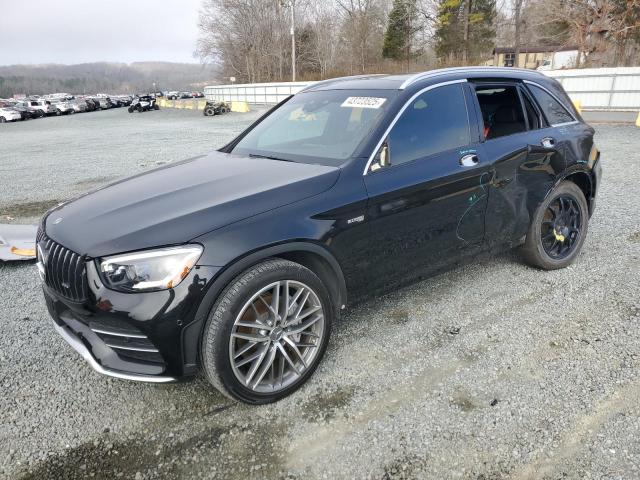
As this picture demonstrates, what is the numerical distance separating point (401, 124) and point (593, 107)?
19658mm

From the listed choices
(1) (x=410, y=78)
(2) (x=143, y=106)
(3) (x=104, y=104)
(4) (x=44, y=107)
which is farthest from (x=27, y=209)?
(3) (x=104, y=104)

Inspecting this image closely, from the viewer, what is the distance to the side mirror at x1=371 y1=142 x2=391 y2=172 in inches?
117

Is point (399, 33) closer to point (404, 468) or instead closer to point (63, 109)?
point (63, 109)

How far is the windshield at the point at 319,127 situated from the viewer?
3.17 metres

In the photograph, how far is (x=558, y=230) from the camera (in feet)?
14.0

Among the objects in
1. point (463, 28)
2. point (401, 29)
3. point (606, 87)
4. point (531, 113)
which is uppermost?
point (401, 29)

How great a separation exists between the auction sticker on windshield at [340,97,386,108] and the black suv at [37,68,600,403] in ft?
0.05

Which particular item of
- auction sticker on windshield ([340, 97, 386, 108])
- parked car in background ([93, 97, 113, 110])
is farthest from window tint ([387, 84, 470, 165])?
parked car in background ([93, 97, 113, 110])

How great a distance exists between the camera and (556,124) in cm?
414

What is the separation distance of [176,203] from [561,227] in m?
3.41

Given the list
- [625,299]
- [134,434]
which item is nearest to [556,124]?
[625,299]

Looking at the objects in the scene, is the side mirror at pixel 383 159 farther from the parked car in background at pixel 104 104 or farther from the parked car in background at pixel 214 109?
the parked car in background at pixel 104 104

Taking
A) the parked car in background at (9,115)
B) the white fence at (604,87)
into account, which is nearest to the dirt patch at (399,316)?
the white fence at (604,87)

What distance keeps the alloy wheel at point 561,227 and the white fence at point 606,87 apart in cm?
1705
